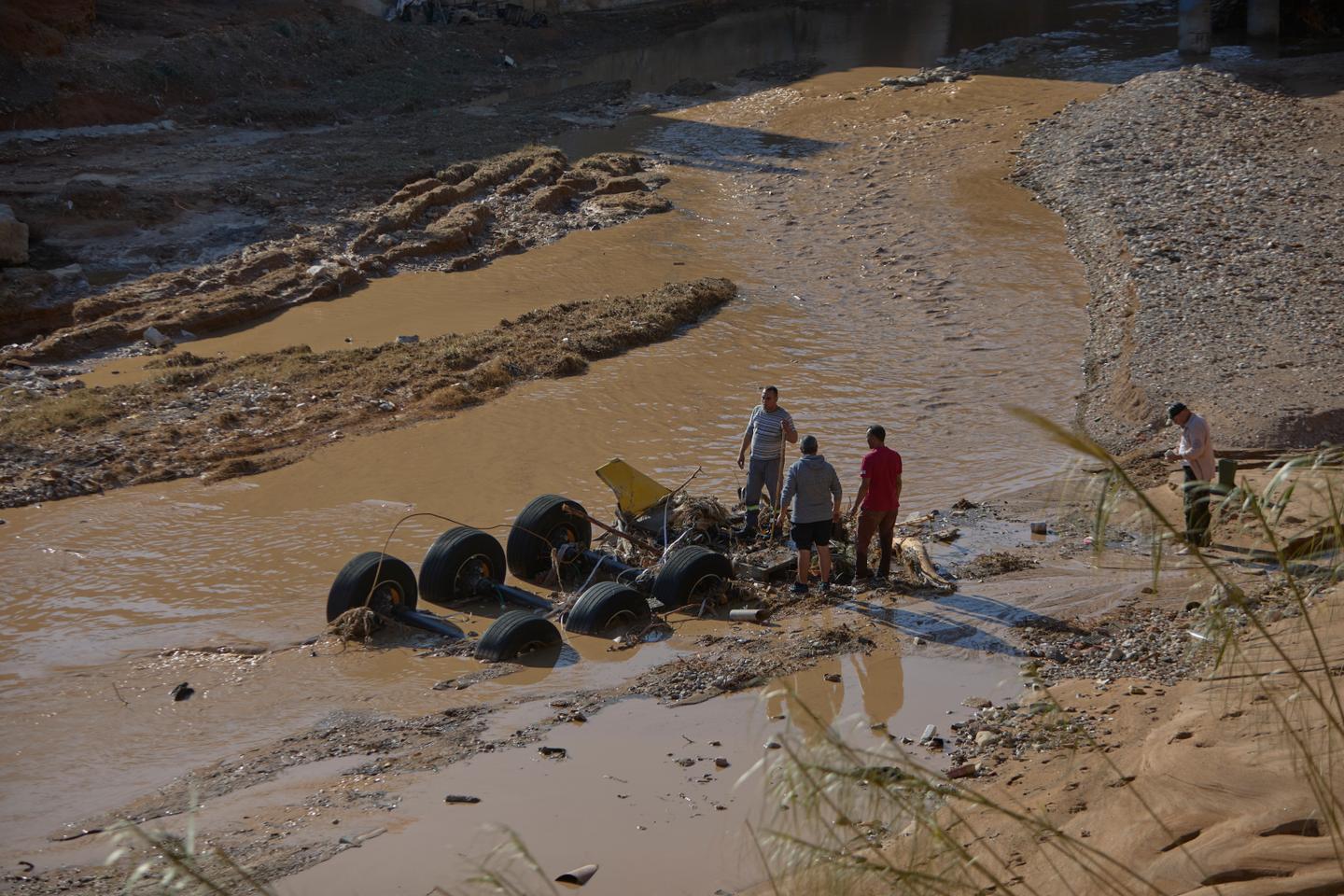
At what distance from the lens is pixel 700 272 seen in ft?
69.3

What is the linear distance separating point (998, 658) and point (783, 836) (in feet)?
19.3

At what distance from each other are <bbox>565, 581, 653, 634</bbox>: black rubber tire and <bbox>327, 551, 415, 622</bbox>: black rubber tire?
1429 mm

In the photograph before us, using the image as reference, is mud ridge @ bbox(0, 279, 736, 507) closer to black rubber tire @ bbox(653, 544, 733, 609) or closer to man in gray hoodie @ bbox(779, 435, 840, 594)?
black rubber tire @ bbox(653, 544, 733, 609)

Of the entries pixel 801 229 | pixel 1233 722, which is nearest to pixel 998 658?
pixel 1233 722

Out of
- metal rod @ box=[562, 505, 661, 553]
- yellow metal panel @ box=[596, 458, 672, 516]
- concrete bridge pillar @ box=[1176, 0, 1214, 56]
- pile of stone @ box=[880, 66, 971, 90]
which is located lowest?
metal rod @ box=[562, 505, 661, 553]

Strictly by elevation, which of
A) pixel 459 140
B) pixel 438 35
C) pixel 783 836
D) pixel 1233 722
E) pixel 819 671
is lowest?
pixel 819 671

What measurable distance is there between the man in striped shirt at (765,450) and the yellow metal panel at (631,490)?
813 millimetres

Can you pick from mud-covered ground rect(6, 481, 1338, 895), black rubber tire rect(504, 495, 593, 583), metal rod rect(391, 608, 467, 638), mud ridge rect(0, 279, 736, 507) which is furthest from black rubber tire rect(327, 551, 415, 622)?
mud ridge rect(0, 279, 736, 507)

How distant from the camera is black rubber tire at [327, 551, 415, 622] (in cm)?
1011

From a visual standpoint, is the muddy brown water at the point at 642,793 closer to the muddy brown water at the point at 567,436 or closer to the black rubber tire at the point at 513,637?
the muddy brown water at the point at 567,436

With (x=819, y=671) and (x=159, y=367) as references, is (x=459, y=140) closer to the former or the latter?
(x=159, y=367)

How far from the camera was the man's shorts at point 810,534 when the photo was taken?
411 inches

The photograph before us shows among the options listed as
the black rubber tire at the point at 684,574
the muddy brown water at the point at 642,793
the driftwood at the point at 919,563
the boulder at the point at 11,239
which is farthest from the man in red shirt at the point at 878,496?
the boulder at the point at 11,239

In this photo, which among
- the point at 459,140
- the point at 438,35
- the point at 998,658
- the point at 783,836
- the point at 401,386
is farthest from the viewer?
the point at 438,35
